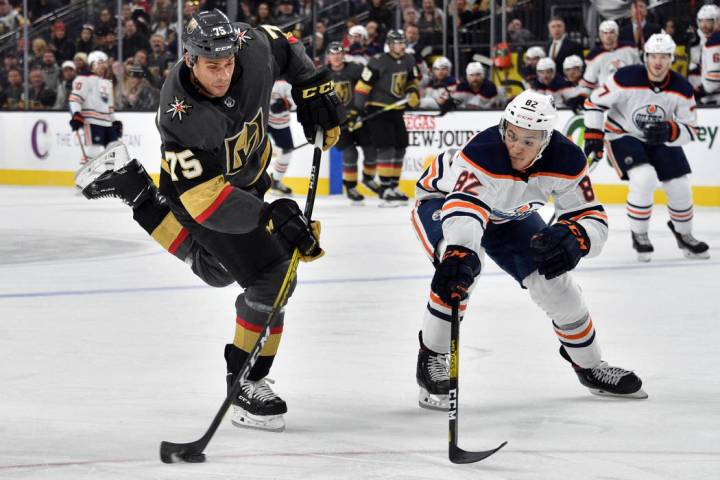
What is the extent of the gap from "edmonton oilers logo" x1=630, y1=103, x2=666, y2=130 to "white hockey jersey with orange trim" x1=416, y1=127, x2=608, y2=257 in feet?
13.1

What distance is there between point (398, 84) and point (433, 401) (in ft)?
28.2

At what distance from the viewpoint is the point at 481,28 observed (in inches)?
524

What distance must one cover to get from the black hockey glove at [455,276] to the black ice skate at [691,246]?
15.2ft

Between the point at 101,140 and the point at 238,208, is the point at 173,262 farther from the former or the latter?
the point at 101,140

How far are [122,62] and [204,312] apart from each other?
9.94m

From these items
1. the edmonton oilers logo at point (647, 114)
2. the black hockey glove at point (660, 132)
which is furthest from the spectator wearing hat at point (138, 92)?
the black hockey glove at point (660, 132)

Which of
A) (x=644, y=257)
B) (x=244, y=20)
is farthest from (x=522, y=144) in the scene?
(x=244, y=20)

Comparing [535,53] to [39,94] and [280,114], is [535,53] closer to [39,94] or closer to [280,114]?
[280,114]

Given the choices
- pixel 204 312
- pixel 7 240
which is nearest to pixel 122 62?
pixel 7 240

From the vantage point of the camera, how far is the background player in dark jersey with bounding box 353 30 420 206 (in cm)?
1218

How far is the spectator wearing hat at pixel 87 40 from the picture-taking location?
15805mm

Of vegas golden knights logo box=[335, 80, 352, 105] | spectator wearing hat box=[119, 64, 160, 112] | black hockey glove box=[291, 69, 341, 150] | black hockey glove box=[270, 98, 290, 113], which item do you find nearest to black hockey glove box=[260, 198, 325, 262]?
black hockey glove box=[291, 69, 341, 150]

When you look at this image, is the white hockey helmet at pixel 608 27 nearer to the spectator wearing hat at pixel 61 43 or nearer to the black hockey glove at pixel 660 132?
the black hockey glove at pixel 660 132

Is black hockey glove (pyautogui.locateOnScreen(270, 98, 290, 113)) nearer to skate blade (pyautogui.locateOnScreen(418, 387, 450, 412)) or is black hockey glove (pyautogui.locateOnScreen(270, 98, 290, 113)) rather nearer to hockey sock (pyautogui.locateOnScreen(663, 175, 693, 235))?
hockey sock (pyautogui.locateOnScreen(663, 175, 693, 235))
